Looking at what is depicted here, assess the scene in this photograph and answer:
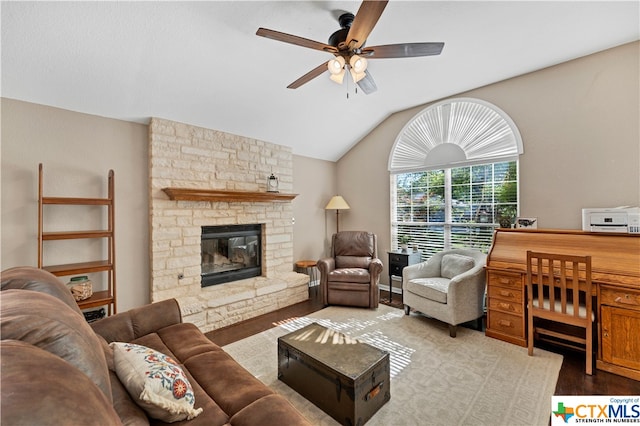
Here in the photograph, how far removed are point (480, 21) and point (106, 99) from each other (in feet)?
12.1

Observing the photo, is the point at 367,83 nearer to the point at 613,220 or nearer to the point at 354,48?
the point at 354,48

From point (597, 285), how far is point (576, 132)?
1.71m

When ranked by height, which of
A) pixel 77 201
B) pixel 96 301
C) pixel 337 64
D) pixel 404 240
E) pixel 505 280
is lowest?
pixel 96 301

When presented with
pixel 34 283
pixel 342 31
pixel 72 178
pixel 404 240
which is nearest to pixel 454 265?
pixel 404 240

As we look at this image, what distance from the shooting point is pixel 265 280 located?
4020mm

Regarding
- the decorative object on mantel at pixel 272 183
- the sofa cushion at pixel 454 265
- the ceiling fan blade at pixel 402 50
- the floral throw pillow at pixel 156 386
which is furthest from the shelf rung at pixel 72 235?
the sofa cushion at pixel 454 265

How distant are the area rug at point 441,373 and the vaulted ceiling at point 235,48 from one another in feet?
9.21

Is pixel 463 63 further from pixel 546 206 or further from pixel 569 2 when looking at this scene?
pixel 546 206

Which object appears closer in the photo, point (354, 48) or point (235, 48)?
point (354, 48)

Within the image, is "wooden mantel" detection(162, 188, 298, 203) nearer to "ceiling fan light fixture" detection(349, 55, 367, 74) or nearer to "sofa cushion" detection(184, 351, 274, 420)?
"sofa cushion" detection(184, 351, 274, 420)

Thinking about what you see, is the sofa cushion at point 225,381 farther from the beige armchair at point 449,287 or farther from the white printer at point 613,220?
the white printer at point 613,220

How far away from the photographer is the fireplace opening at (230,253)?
3.67 m

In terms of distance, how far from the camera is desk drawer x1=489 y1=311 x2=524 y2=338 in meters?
2.74

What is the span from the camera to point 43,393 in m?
0.55
